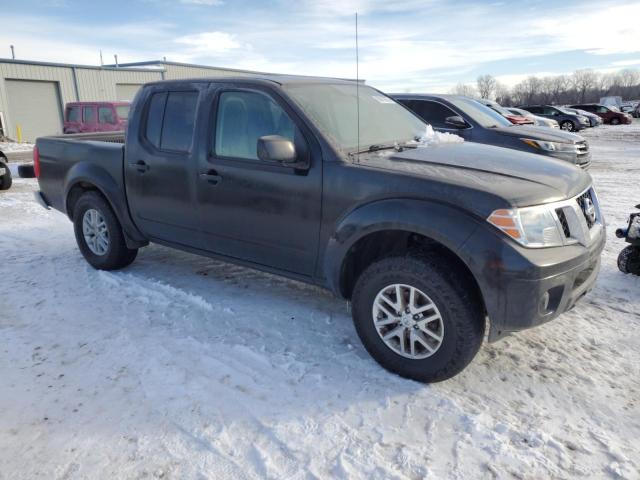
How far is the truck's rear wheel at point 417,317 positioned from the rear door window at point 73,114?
16.2m

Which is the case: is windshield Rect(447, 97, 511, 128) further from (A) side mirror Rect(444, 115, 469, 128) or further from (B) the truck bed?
(B) the truck bed

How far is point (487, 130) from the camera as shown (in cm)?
767

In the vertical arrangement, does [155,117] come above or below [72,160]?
above

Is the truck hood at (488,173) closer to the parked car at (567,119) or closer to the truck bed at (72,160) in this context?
the truck bed at (72,160)

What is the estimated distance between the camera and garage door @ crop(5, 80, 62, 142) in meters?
25.8

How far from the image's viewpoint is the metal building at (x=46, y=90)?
25.3 metres

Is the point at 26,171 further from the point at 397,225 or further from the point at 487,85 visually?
the point at 487,85

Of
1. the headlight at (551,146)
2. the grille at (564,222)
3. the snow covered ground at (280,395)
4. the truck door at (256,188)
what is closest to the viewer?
the snow covered ground at (280,395)

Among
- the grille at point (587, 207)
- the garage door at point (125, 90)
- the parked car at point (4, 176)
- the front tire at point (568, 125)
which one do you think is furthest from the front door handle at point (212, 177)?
the garage door at point (125, 90)

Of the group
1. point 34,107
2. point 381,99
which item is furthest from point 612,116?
point 381,99

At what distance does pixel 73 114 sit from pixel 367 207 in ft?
54.0

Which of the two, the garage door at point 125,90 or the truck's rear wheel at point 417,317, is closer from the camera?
the truck's rear wheel at point 417,317

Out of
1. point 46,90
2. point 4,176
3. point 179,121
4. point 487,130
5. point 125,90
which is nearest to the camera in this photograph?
point 179,121

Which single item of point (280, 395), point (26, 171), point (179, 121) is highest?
point (179, 121)
